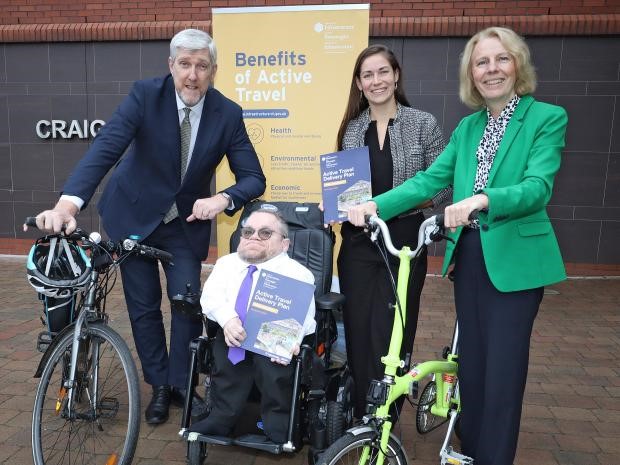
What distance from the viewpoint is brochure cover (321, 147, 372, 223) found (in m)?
2.77

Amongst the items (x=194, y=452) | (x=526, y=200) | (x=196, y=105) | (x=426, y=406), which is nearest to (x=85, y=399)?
(x=194, y=452)

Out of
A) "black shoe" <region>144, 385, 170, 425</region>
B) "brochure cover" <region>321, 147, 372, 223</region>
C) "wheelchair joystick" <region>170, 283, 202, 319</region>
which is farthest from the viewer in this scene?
"black shoe" <region>144, 385, 170, 425</region>

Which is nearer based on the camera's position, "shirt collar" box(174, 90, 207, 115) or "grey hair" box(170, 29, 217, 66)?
"grey hair" box(170, 29, 217, 66)

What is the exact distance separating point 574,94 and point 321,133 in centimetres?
370

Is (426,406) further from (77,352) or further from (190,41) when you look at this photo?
(190,41)

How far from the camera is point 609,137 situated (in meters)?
6.49

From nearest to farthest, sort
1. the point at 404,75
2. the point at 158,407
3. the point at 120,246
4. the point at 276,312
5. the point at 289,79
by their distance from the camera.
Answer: the point at 276,312 < the point at 120,246 < the point at 158,407 < the point at 289,79 < the point at 404,75

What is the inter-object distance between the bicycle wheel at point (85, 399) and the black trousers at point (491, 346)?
1.52 meters

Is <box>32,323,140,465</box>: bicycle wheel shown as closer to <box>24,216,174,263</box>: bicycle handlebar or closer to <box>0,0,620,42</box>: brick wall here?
<box>24,216,174,263</box>: bicycle handlebar

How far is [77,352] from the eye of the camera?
246 cm

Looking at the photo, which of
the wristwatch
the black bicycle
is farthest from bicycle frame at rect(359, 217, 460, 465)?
the black bicycle

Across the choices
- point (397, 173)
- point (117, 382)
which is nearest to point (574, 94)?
point (397, 173)

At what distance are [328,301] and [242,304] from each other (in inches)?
16.2

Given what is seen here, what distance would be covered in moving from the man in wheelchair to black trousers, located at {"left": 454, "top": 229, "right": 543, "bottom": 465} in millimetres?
712
